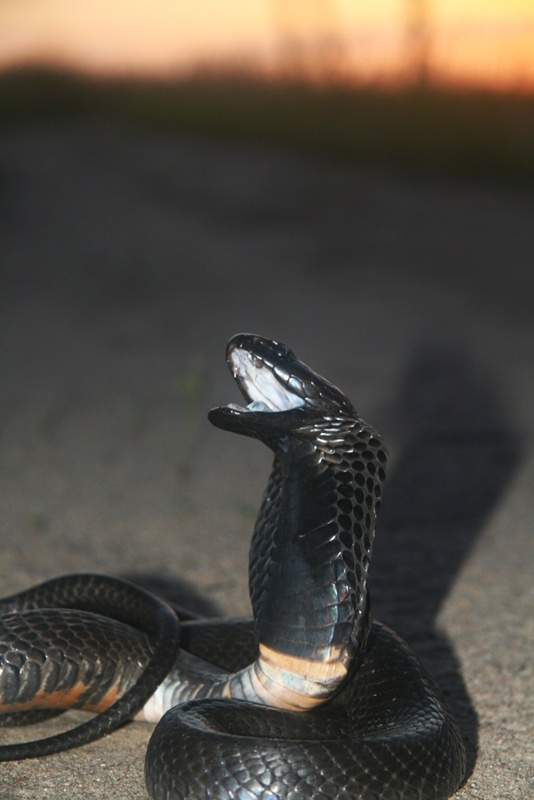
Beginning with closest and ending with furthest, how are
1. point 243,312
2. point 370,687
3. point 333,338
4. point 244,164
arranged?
point 370,687
point 333,338
point 243,312
point 244,164

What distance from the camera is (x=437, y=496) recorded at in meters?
6.43

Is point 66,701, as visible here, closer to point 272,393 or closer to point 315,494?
point 315,494

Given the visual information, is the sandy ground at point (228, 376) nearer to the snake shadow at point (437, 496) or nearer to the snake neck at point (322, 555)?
the snake shadow at point (437, 496)

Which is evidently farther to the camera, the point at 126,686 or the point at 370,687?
the point at 126,686

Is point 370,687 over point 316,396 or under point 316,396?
under

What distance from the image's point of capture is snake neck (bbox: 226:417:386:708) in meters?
2.74

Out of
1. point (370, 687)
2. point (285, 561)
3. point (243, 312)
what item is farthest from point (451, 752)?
point (243, 312)

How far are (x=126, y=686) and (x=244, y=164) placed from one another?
15.1 metres

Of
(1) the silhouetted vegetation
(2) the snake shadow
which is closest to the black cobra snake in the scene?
(2) the snake shadow

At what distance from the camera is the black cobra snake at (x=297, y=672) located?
8.57 feet

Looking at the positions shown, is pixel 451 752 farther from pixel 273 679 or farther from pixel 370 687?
pixel 273 679

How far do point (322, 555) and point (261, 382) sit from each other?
0.50 m

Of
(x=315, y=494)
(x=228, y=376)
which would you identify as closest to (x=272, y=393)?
(x=315, y=494)

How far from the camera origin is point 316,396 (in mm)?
2729
